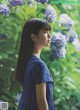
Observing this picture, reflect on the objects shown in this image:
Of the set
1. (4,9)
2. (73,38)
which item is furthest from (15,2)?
(73,38)

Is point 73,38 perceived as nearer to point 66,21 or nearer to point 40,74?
point 66,21

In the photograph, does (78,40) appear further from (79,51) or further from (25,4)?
(25,4)

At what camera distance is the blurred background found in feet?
6.91

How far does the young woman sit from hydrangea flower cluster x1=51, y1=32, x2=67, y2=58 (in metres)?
0.26

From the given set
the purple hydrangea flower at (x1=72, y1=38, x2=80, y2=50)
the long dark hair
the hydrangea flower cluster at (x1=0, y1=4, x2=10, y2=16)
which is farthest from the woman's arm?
the hydrangea flower cluster at (x1=0, y1=4, x2=10, y2=16)

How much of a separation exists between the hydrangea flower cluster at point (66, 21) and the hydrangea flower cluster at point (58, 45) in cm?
9

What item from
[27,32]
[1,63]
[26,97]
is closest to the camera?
[26,97]

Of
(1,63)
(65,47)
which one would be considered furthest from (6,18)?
(65,47)

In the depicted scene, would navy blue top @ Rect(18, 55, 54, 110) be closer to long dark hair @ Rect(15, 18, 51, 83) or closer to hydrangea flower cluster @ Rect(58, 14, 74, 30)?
long dark hair @ Rect(15, 18, 51, 83)

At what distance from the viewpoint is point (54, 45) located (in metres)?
2.11

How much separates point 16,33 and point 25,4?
23 centimetres

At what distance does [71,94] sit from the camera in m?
2.13

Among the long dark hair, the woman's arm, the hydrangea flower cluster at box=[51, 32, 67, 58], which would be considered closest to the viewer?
the woman's arm

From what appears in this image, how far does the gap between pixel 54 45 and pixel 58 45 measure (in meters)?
0.03
